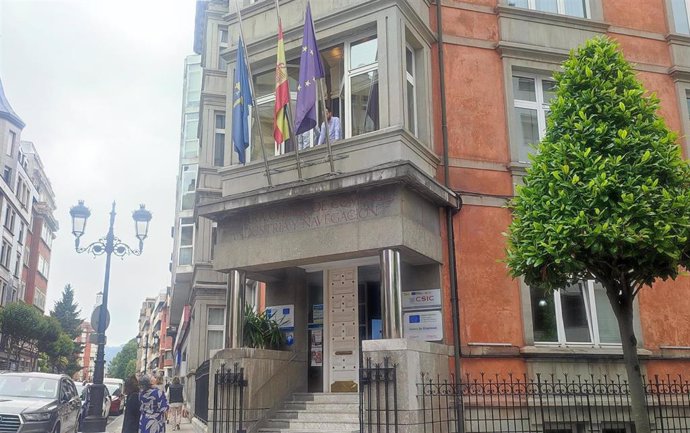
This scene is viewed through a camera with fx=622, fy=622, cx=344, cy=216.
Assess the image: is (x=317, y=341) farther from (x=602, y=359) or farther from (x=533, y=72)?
(x=533, y=72)

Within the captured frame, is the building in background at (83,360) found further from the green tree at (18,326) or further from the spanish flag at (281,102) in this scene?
the spanish flag at (281,102)

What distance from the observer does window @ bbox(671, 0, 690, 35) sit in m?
15.0

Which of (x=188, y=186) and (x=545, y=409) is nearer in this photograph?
(x=545, y=409)

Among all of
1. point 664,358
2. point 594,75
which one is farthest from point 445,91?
point 664,358

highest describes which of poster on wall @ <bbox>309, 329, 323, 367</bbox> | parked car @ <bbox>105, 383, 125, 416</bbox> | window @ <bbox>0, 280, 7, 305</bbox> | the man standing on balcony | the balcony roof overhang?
window @ <bbox>0, 280, 7, 305</bbox>

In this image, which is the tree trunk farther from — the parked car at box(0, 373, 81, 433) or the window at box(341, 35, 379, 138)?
the parked car at box(0, 373, 81, 433)

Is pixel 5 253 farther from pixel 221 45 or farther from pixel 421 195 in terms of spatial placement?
pixel 421 195

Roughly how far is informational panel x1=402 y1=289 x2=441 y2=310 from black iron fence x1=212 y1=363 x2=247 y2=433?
3.43m

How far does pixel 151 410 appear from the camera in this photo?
1043 centimetres

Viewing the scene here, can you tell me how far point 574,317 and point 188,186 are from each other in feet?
71.5

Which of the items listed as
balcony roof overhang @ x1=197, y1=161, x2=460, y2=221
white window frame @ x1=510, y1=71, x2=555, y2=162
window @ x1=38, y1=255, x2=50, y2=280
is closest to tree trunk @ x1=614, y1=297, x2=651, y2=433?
balcony roof overhang @ x1=197, y1=161, x2=460, y2=221

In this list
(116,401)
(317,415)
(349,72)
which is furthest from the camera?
(116,401)

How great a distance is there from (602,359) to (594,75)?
5733mm

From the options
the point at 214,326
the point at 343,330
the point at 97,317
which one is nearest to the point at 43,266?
the point at 214,326
